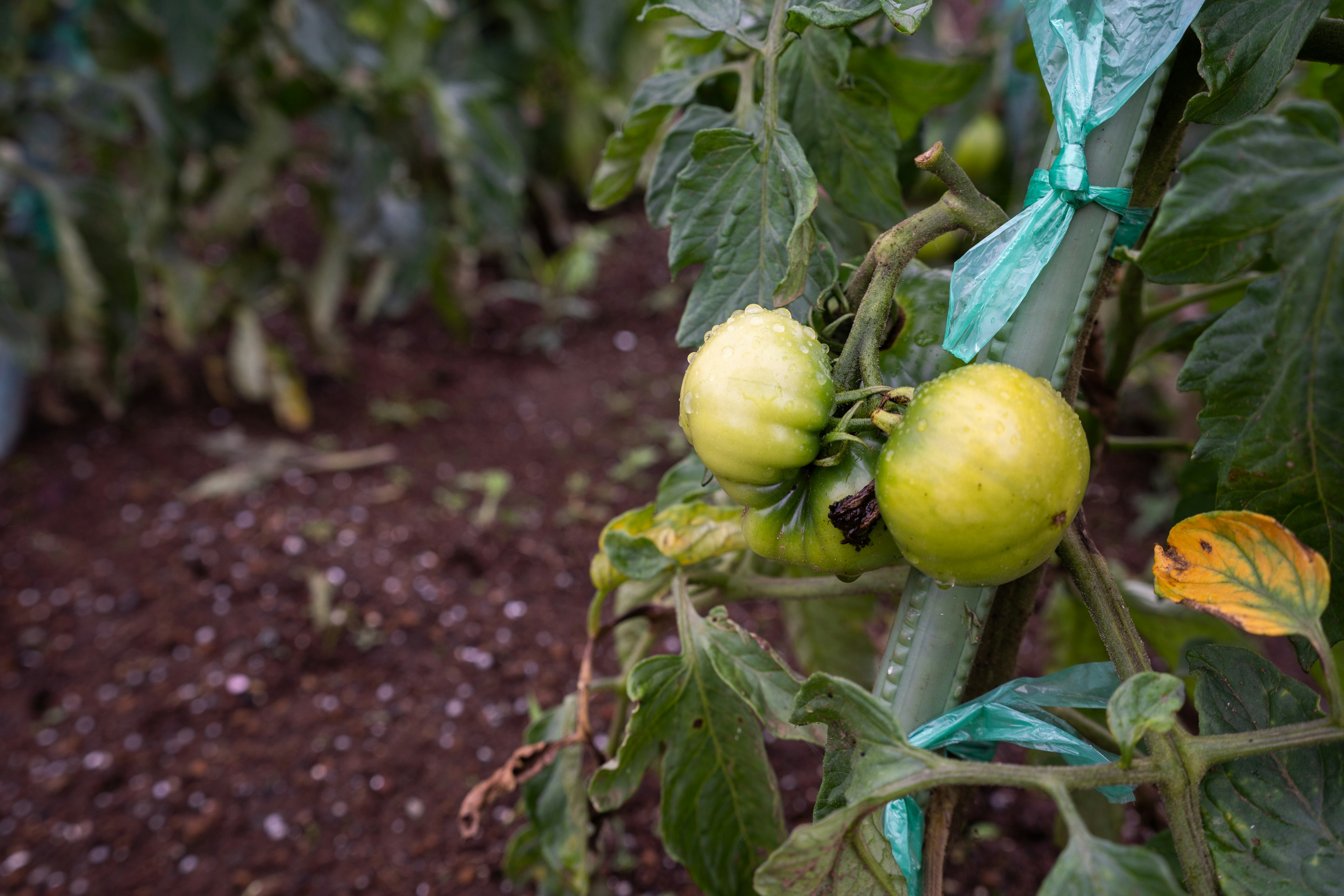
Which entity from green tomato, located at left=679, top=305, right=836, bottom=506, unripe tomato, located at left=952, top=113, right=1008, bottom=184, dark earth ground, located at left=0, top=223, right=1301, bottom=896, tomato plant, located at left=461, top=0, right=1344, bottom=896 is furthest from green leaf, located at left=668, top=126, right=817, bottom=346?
unripe tomato, located at left=952, top=113, right=1008, bottom=184

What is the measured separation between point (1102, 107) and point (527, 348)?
7.70 feet

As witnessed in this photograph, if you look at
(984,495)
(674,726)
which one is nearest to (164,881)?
(674,726)

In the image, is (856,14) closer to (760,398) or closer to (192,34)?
(760,398)

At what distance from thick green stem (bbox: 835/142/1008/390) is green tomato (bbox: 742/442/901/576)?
0.05m

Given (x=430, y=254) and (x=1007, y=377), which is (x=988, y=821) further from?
(x=430, y=254)

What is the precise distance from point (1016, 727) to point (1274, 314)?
307 millimetres

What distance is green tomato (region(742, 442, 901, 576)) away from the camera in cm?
58

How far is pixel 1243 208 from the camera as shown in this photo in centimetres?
48

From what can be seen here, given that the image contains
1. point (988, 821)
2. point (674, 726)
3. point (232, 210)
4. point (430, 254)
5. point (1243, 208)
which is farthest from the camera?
point (430, 254)

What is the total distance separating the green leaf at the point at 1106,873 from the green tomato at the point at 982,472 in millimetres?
152

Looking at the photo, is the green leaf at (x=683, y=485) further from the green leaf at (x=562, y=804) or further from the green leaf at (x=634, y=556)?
the green leaf at (x=562, y=804)

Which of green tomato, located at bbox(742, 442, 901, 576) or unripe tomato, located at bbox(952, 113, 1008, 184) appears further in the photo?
unripe tomato, located at bbox(952, 113, 1008, 184)

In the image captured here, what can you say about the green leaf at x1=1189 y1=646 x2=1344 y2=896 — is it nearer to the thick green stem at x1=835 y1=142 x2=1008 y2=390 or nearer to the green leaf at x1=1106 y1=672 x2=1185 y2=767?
the green leaf at x1=1106 y1=672 x2=1185 y2=767

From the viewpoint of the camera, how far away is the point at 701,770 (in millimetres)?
804
